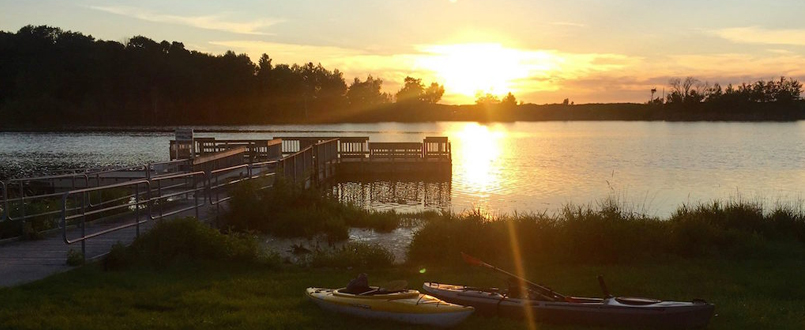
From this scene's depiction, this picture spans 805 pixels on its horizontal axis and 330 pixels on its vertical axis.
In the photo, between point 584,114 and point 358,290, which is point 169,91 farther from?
point 358,290

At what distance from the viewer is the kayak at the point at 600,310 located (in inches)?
348

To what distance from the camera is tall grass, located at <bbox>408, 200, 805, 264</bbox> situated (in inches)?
546

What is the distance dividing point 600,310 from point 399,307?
258 cm

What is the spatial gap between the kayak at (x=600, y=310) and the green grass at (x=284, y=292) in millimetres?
207

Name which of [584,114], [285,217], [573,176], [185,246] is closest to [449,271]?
[185,246]

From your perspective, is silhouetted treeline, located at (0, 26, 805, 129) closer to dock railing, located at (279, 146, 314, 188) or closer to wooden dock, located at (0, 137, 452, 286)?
wooden dock, located at (0, 137, 452, 286)

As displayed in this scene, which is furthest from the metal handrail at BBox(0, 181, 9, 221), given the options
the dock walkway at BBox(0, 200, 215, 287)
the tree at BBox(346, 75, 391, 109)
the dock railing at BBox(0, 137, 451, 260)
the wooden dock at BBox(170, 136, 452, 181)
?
the tree at BBox(346, 75, 391, 109)

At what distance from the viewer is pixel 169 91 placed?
125 m

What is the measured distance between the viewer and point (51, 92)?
116 meters

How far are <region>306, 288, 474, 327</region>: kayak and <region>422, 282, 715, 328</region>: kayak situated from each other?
0.66m

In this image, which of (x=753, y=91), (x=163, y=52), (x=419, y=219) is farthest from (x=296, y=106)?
(x=419, y=219)

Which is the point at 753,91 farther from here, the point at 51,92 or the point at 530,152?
the point at 51,92

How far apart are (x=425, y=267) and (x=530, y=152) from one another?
47683 millimetres

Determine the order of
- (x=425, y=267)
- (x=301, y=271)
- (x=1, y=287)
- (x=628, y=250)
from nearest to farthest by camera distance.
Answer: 1. (x=1, y=287)
2. (x=301, y=271)
3. (x=425, y=267)
4. (x=628, y=250)
